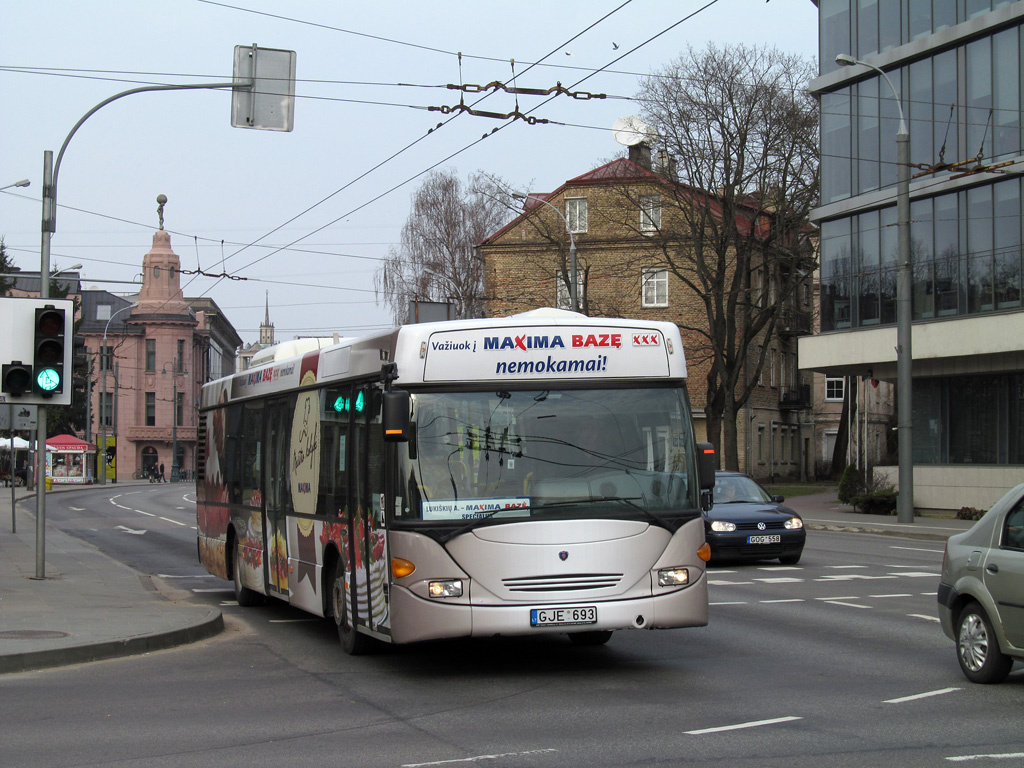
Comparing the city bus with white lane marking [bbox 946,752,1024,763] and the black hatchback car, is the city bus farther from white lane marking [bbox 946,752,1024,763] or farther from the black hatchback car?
the black hatchback car

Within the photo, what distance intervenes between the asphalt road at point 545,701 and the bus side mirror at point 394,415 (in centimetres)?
185

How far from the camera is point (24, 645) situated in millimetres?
11039

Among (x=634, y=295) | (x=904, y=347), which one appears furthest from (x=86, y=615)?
(x=634, y=295)

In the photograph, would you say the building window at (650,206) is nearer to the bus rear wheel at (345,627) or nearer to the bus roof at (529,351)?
the bus rear wheel at (345,627)

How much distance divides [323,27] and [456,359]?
13.2 m

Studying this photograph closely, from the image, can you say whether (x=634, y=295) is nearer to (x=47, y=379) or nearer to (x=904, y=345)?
(x=904, y=345)

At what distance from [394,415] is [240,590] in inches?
284

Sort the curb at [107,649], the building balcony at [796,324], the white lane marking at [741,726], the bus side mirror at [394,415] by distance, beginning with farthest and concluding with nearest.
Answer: the building balcony at [796,324] → the curb at [107,649] → the bus side mirror at [394,415] → the white lane marking at [741,726]

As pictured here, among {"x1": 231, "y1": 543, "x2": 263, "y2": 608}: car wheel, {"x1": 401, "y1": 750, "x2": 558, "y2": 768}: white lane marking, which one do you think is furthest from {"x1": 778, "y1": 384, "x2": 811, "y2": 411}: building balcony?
{"x1": 401, "y1": 750, "x2": 558, "y2": 768}: white lane marking

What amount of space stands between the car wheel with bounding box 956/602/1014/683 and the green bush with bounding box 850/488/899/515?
86.3 feet

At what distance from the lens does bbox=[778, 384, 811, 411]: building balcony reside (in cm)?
6575

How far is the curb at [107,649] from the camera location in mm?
10562

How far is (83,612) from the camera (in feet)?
45.2

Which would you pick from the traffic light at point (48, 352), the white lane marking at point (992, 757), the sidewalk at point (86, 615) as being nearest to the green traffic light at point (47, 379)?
the traffic light at point (48, 352)
